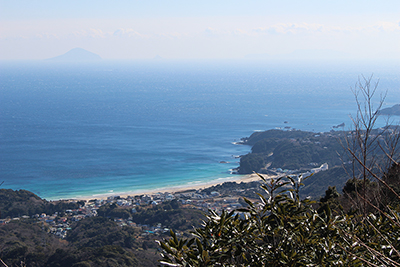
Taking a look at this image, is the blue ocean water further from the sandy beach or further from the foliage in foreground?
the foliage in foreground

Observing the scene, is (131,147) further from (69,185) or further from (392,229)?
(392,229)

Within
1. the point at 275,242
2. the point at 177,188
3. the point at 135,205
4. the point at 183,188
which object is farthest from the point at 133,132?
the point at 275,242

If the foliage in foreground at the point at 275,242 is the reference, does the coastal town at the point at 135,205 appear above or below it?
below

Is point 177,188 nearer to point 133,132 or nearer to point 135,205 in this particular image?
point 135,205

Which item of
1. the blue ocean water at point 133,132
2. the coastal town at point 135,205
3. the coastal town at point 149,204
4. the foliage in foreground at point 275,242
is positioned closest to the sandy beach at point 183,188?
the coastal town at point 149,204

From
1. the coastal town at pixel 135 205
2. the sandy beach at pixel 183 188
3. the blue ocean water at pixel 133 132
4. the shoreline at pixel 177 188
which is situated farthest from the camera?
the blue ocean water at pixel 133 132

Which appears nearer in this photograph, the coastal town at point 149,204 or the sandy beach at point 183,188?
the coastal town at point 149,204

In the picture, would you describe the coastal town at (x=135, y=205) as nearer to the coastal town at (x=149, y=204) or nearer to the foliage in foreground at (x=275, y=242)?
the coastal town at (x=149, y=204)

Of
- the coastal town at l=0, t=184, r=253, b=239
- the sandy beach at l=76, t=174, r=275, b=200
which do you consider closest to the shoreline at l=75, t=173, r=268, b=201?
the sandy beach at l=76, t=174, r=275, b=200

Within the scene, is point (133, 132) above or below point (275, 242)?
below

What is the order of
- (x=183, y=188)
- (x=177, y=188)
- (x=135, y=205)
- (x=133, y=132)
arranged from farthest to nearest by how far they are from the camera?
1. (x=133, y=132)
2. (x=177, y=188)
3. (x=183, y=188)
4. (x=135, y=205)

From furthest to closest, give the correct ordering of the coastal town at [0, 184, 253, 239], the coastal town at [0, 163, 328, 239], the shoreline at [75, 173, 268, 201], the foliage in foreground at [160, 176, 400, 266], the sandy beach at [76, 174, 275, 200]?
the sandy beach at [76, 174, 275, 200], the shoreline at [75, 173, 268, 201], the coastal town at [0, 163, 328, 239], the coastal town at [0, 184, 253, 239], the foliage in foreground at [160, 176, 400, 266]

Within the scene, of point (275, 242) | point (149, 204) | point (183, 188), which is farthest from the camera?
point (183, 188)
